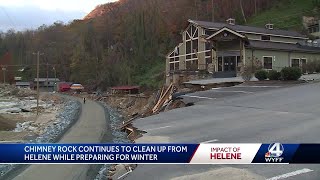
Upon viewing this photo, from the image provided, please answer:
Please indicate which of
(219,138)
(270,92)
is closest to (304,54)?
(270,92)

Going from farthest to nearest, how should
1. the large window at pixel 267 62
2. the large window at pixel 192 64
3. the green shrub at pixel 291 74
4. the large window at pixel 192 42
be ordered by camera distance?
the large window at pixel 192 42 → the large window at pixel 192 64 → the large window at pixel 267 62 → the green shrub at pixel 291 74

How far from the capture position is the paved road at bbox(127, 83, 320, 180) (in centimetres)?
1006

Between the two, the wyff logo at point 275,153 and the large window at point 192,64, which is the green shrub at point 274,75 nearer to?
the large window at point 192,64

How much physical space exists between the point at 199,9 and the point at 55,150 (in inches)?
3809

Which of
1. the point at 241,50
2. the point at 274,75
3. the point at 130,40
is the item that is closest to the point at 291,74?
the point at 274,75

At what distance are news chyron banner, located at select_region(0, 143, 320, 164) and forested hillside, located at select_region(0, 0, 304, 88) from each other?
218ft

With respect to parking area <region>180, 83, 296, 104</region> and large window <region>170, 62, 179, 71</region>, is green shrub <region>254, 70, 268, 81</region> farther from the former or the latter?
large window <region>170, 62, 179, 71</region>

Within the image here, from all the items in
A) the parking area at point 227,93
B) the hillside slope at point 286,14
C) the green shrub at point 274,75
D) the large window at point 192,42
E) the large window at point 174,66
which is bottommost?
the parking area at point 227,93

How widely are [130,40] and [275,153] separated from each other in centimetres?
10116

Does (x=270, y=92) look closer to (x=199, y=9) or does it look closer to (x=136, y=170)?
(x=136, y=170)

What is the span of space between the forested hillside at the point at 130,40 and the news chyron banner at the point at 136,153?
218 ft

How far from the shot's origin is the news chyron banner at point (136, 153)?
5.23 meters

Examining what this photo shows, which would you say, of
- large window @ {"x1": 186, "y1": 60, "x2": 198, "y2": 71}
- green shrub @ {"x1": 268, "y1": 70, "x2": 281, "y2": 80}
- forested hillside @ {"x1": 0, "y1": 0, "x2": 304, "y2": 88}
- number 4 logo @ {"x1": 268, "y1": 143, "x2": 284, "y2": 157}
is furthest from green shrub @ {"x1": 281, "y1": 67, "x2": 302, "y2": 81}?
forested hillside @ {"x1": 0, "y1": 0, "x2": 304, "y2": 88}

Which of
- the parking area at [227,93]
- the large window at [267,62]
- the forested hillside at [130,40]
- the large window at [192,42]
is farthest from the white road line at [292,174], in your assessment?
the forested hillside at [130,40]
